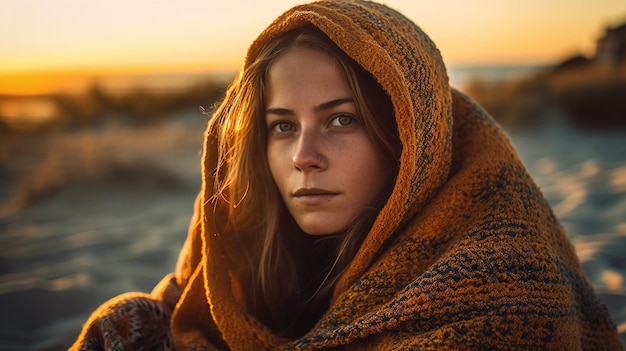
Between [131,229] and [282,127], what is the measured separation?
9.79 feet

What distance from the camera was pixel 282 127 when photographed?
1.87 meters

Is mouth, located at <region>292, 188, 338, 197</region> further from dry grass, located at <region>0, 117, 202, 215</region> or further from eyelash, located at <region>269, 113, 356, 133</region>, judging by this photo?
dry grass, located at <region>0, 117, 202, 215</region>

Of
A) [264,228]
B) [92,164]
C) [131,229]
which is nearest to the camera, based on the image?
[264,228]

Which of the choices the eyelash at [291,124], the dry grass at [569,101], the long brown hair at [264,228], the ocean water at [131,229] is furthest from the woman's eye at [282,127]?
the dry grass at [569,101]

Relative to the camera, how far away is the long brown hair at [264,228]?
191 cm

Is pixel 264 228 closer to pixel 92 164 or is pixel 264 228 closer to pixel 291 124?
pixel 291 124

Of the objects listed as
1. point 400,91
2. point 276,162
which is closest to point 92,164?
point 276,162

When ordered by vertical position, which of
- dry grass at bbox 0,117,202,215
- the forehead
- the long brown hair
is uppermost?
dry grass at bbox 0,117,202,215

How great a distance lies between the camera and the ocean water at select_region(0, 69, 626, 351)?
9.45 ft

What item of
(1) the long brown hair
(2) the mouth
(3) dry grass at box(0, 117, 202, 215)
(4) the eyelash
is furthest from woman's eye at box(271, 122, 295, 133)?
(3) dry grass at box(0, 117, 202, 215)

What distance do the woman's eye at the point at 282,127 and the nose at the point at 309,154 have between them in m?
0.13

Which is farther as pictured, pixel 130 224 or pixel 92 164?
pixel 92 164

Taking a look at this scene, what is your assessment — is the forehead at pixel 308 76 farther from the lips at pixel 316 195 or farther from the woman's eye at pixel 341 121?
the lips at pixel 316 195

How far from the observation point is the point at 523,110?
8391 mm
